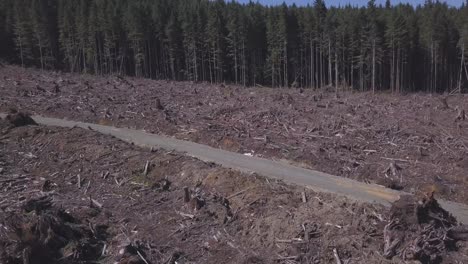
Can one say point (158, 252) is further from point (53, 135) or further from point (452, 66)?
point (452, 66)

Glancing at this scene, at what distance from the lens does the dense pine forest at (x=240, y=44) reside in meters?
80.8

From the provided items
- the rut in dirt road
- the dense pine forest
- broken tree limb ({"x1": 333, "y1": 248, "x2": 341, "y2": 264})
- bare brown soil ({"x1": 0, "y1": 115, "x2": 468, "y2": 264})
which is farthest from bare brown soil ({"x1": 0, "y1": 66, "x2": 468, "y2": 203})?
the dense pine forest

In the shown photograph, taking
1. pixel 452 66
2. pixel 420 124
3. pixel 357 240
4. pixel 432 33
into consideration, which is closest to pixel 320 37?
pixel 432 33

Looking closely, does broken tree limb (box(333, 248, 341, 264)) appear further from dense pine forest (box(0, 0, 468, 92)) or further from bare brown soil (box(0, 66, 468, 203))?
dense pine forest (box(0, 0, 468, 92))

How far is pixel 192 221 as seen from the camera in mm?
11820

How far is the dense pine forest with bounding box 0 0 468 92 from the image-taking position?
80750mm

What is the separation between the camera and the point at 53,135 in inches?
706

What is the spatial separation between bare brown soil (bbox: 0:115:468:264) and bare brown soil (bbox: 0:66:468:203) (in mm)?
4684

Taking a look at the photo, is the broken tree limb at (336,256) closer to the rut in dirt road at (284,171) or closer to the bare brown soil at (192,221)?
the bare brown soil at (192,221)

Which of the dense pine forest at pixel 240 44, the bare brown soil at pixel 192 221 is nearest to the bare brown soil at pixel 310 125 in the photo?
the bare brown soil at pixel 192 221

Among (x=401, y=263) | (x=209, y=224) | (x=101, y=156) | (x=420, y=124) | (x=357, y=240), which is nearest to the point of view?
(x=401, y=263)

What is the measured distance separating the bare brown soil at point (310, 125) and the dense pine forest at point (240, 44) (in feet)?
170

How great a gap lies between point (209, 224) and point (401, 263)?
4.31 m

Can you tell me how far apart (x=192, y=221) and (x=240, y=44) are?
242 feet
